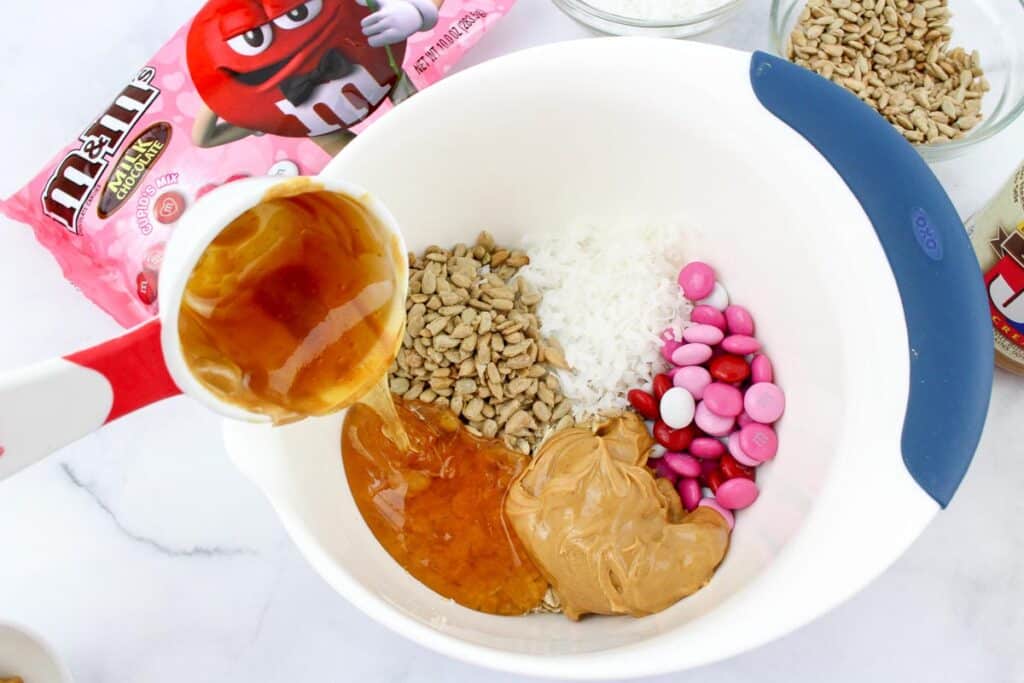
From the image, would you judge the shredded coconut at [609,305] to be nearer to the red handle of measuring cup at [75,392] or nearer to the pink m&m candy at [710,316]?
the pink m&m candy at [710,316]

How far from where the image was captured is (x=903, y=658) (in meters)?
1.11

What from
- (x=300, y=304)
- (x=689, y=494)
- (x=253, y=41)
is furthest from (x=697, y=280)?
(x=253, y=41)

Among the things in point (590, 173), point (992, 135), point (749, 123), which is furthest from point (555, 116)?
point (992, 135)

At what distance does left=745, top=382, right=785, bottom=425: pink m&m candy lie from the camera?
1.05 metres

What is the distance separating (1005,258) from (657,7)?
0.54 metres

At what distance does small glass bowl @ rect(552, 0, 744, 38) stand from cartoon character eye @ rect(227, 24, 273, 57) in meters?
0.38

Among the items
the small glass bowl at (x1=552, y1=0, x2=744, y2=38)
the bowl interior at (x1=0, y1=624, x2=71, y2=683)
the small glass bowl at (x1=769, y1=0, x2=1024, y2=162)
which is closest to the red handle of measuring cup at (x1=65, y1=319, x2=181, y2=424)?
the bowl interior at (x1=0, y1=624, x2=71, y2=683)

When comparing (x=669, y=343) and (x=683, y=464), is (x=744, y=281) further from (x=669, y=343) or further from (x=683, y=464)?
(x=683, y=464)

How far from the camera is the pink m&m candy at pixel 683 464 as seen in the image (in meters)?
1.08

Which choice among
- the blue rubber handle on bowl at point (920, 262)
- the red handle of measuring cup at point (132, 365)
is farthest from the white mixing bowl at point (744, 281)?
the red handle of measuring cup at point (132, 365)

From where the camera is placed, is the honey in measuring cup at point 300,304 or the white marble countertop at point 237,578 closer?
the honey in measuring cup at point 300,304

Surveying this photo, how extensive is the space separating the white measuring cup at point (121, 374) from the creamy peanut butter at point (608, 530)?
0.42 m

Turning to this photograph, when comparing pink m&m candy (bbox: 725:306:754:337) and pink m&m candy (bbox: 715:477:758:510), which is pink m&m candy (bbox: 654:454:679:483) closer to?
pink m&m candy (bbox: 715:477:758:510)

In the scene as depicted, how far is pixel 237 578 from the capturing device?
1146 millimetres
